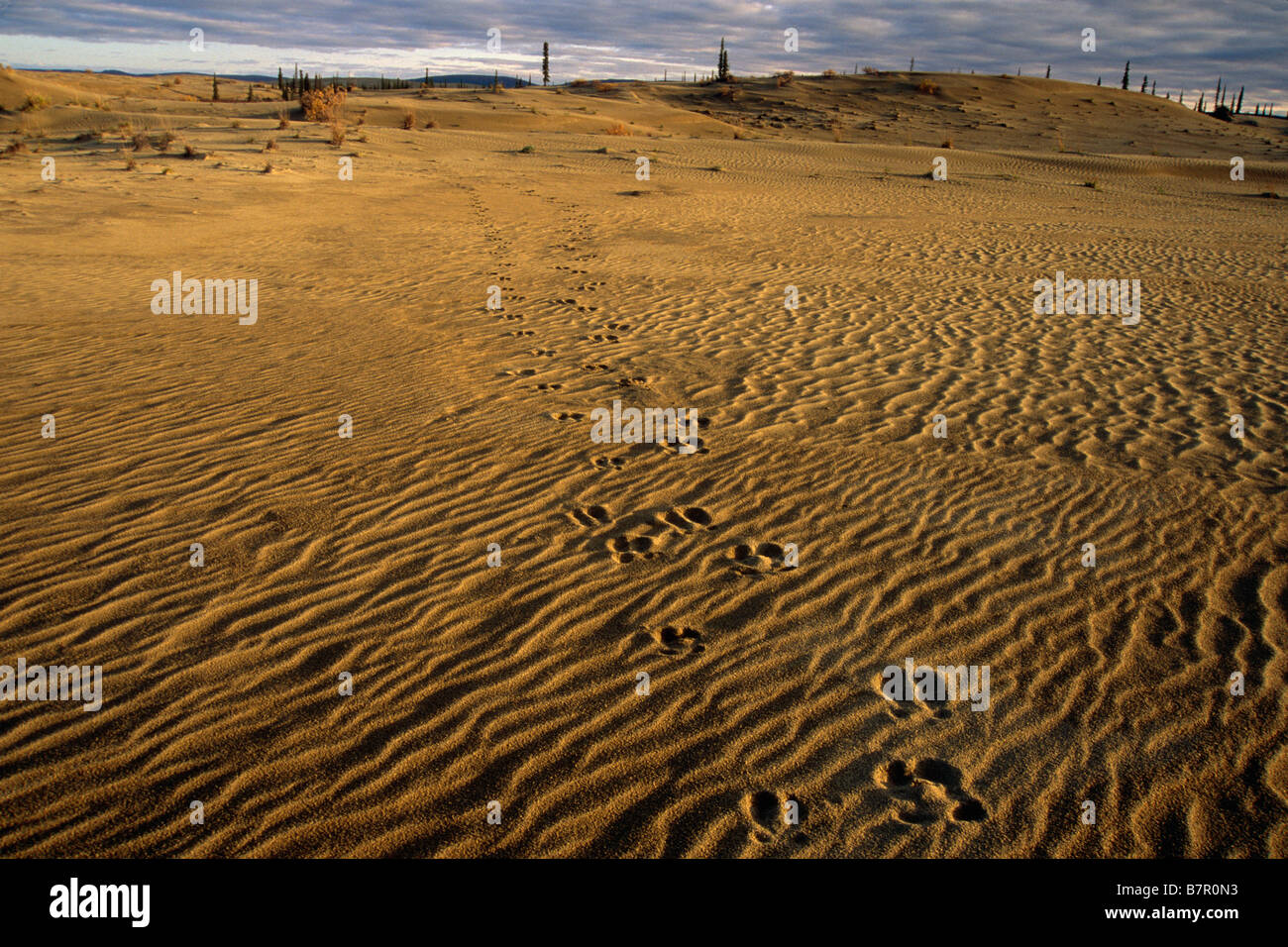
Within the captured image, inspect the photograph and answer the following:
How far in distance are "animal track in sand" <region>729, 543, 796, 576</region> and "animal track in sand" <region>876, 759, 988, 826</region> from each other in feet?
4.80

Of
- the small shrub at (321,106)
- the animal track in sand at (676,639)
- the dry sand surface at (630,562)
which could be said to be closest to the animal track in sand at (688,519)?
the dry sand surface at (630,562)

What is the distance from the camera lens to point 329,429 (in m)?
5.97

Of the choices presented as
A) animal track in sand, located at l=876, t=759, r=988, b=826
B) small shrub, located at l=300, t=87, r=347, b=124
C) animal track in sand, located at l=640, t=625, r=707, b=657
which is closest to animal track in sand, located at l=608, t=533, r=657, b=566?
animal track in sand, located at l=640, t=625, r=707, b=657

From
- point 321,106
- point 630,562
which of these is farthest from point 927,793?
point 321,106

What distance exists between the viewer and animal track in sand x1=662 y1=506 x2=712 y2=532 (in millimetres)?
4844

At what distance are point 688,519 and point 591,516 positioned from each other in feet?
1.96

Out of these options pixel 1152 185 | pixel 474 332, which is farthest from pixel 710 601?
pixel 1152 185

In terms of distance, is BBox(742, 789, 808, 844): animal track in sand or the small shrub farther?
the small shrub

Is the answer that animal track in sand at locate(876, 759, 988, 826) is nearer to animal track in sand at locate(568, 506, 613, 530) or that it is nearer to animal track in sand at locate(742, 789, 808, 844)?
animal track in sand at locate(742, 789, 808, 844)

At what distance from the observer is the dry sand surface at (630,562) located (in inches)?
116

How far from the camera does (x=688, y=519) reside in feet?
16.2

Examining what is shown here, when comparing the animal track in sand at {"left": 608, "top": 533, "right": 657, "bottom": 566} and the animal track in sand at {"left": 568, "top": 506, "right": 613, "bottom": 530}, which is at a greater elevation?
the animal track in sand at {"left": 568, "top": 506, "right": 613, "bottom": 530}

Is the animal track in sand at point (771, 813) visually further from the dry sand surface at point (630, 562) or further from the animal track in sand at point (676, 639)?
the animal track in sand at point (676, 639)

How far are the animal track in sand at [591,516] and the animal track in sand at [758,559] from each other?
819 millimetres
